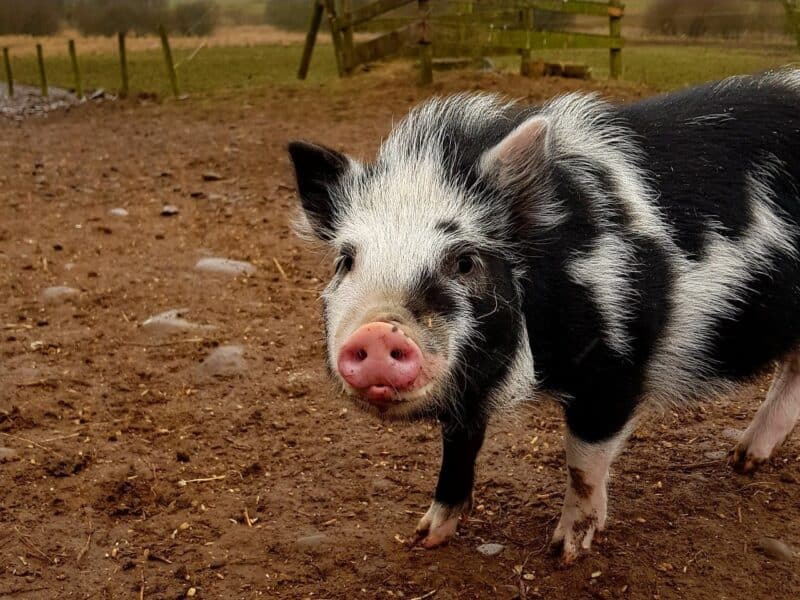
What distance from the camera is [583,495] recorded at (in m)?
3.01

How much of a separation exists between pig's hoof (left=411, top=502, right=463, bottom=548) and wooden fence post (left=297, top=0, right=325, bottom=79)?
1208 centimetres

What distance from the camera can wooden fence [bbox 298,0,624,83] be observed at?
10.7m

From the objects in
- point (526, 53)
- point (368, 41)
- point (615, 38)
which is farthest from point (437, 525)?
point (368, 41)

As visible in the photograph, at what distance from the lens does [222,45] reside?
1243 centimetres

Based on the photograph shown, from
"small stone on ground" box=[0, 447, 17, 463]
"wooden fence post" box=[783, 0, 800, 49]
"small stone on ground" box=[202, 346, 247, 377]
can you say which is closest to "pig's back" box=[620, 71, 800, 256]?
"wooden fence post" box=[783, 0, 800, 49]

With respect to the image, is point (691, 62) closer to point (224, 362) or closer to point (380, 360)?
point (224, 362)

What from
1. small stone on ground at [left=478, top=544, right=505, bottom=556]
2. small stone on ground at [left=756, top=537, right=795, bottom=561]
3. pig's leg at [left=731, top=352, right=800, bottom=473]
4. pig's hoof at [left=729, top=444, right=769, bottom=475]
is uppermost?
pig's leg at [left=731, top=352, right=800, bottom=473]

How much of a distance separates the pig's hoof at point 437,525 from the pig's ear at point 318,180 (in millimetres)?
990

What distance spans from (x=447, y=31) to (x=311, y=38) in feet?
11.0

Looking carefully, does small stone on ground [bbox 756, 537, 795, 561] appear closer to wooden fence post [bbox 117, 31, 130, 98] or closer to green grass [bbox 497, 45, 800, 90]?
green grass [bbox 497, 45, 800, 90]

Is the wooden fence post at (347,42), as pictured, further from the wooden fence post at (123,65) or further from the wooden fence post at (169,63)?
the wooden fence post at (123,65)

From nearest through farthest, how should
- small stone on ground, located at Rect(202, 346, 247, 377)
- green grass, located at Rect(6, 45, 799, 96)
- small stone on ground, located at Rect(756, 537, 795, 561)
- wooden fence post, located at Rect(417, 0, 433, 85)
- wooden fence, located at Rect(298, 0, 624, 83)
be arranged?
1. small stone on ground, located at Rect(756, 537, 795, 561)
2. small stone on ground, located at Rect(202, 346, 247, 377)
3. wooden fence, located at Rect(298, 0, 624, 83)
4. wooden fence post, located at Rect(417, 0, 433, 85)
5. green grass, located at Rect(6, 45, 799, 96)

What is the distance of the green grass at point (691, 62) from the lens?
13.2ft

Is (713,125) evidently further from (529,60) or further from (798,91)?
(529,60)
